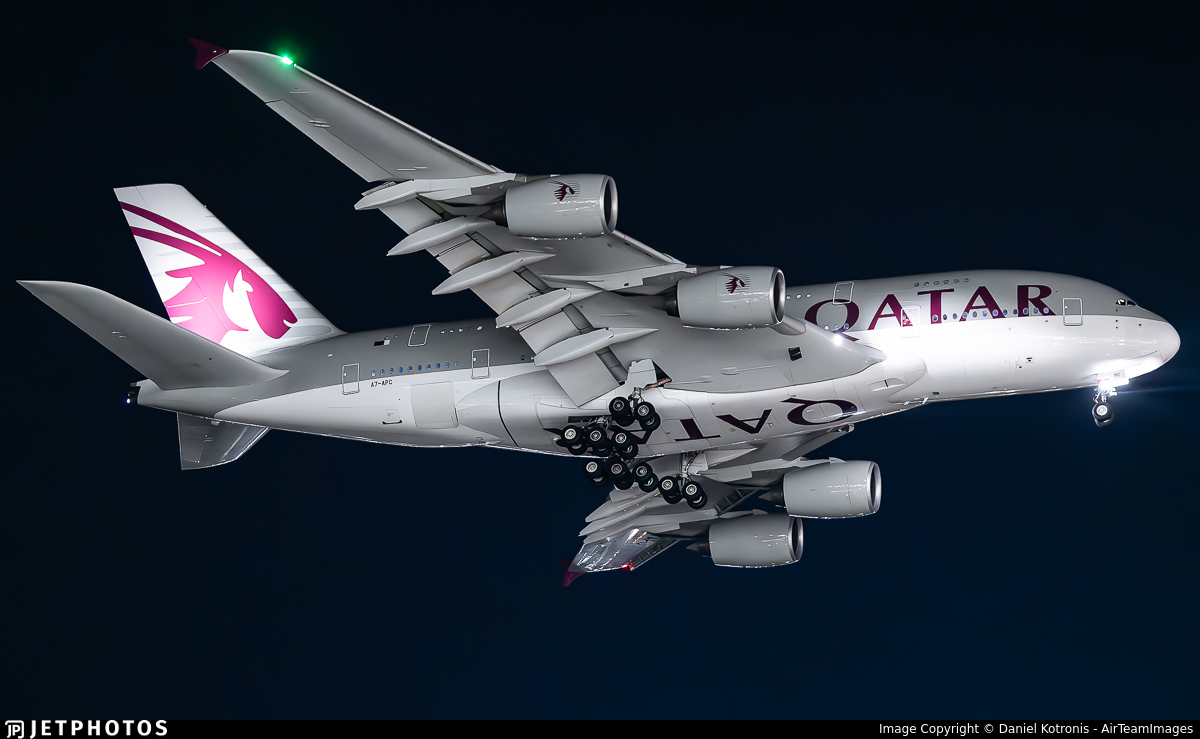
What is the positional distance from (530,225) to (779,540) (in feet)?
30.8

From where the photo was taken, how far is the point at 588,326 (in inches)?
830

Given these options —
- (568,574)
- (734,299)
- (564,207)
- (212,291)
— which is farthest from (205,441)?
(734,299)

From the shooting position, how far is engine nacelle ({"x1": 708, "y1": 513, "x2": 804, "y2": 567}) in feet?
79.9

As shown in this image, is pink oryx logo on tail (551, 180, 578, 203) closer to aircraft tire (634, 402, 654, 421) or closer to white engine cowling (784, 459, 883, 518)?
aircraft tire (634, 402, 654, 421)

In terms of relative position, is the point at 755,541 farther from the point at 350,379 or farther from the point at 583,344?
→ the point at 350,379

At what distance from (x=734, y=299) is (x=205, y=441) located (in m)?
10.4

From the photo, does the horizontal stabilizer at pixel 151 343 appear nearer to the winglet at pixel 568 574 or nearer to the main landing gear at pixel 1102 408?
the winglet at pixel 568 574

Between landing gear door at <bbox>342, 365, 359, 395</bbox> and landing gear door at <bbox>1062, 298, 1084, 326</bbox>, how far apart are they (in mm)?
11586

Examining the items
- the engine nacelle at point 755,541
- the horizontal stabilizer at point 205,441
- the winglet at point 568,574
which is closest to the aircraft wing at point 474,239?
the engine nacelle at point 755,541

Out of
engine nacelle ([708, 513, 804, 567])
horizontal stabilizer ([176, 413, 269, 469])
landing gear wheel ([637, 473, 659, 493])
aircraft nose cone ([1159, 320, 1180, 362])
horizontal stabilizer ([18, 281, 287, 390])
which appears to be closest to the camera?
horizontal stabilizer ([18, 281, 287, 390])

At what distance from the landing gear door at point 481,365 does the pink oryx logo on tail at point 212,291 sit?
168 inches

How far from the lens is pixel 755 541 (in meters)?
24.4

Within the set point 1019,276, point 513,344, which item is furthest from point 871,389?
point 513,344

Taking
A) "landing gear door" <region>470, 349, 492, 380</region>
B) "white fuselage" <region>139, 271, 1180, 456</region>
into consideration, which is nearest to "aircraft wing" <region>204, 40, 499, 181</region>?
"landing gear door" <region>470, 349, 492, 380</region>
